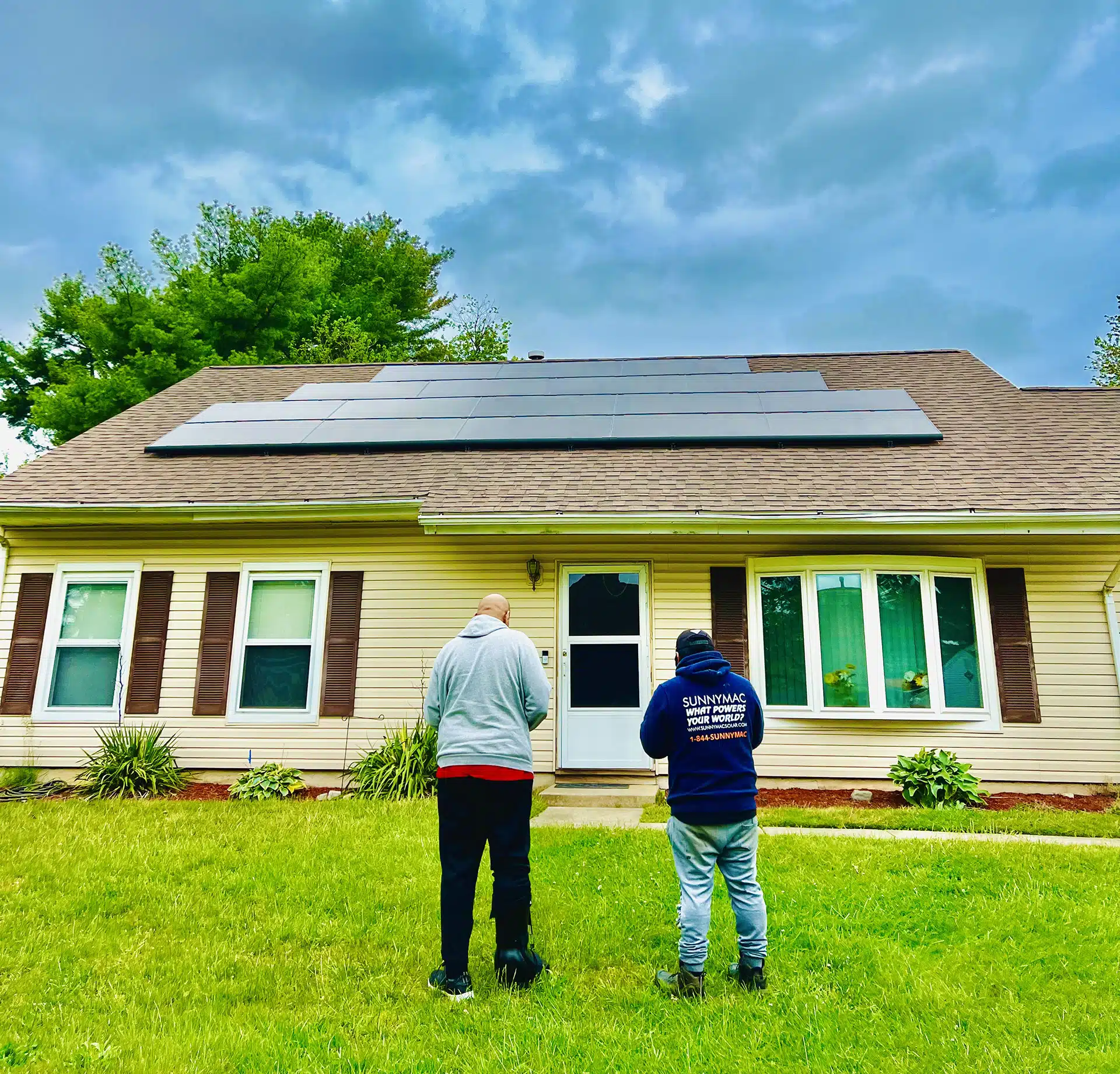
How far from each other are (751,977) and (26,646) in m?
8.41

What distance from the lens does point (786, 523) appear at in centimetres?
727

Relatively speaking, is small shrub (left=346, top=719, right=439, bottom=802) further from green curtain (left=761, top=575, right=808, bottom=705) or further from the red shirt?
the red shirt

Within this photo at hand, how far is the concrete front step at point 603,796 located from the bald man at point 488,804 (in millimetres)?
3599

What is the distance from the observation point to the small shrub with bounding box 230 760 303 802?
7.19 m

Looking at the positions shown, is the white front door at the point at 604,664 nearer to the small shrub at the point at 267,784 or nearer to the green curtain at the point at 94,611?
the small shrub at the point at 267,784

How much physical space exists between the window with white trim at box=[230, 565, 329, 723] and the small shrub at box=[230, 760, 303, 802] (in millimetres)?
552

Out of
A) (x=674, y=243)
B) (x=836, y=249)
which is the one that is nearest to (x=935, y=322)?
(x=836, y=249)

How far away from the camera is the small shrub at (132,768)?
731cm

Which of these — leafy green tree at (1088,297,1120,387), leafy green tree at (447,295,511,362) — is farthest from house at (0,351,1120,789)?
leafy green tree at (1088,297,1120,387)

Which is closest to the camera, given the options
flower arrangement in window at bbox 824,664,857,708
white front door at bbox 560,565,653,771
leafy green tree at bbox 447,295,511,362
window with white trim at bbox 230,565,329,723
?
flower arrangement in window at bbox 824,664,857,708

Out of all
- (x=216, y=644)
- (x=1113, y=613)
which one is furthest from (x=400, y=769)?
(x=1113, y=613)

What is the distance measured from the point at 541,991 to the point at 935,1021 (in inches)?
61.1

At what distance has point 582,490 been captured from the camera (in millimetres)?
7980

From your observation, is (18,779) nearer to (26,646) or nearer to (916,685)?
(26,646)
